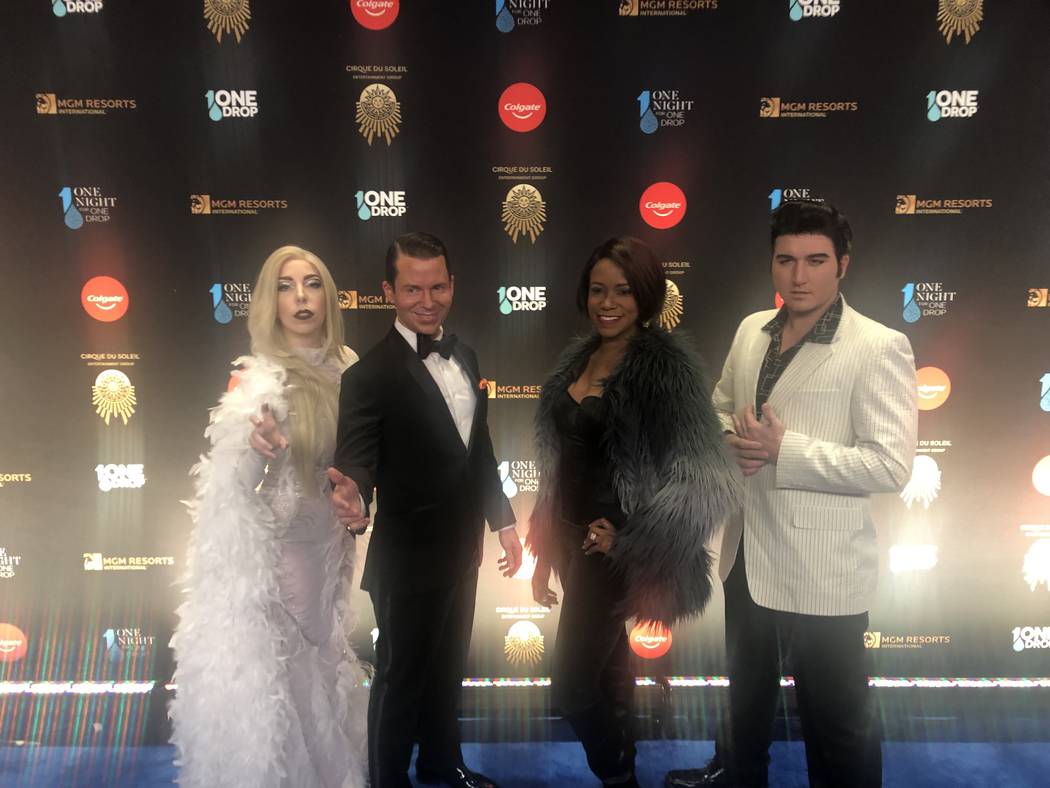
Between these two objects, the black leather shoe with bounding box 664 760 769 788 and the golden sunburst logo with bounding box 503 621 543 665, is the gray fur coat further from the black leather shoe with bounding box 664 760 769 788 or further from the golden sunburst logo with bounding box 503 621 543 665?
the golden sunburst logo with bounding box 503 621 543 665

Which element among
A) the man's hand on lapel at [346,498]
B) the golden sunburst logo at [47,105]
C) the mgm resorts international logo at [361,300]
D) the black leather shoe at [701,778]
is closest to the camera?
the man's hand on lapel at [346,498]

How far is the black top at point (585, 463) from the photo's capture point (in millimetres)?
1954

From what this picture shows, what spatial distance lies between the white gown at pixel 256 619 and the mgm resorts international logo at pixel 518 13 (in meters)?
1.85

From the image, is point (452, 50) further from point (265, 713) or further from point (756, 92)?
point (265, 713)

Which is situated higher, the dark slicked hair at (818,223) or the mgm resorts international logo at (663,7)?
the mgm resorts international logo at (663,7)

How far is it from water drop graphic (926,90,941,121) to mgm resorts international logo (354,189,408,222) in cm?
258

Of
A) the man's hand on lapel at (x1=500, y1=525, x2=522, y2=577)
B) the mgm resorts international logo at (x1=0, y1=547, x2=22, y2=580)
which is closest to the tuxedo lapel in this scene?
the man's hand on lapel at (x1=500, y1=525, x2=522, y2=577)

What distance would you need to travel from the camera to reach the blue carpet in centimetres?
261

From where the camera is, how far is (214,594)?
197 centimetres

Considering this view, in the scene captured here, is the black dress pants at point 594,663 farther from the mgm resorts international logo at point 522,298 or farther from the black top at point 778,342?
the mgm resorts international logo at point 522,298

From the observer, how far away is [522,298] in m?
2.87

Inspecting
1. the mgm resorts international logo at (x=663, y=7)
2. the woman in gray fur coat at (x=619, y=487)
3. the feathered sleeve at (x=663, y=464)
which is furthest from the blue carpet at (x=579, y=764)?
the mgm resorts international logo at (x=663, y=7)

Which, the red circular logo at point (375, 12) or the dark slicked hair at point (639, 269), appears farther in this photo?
the red circular logo at point (375, 12)

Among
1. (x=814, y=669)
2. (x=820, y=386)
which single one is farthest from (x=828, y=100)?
(x=814, y=669)
